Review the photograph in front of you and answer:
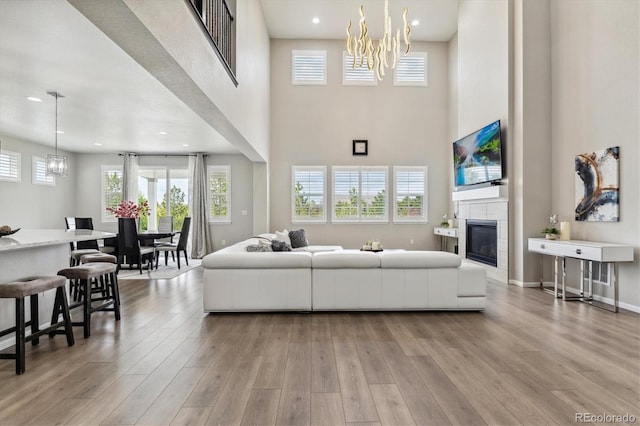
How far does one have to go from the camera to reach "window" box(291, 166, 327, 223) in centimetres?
877

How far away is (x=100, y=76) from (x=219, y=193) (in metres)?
5.41

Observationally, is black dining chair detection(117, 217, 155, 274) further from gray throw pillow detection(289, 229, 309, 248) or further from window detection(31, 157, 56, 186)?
window detection(31, 157, 56, 186)

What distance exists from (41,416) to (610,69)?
648 centimetres

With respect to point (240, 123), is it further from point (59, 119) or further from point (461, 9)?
point (461, 9)

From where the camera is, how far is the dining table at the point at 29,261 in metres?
2.87

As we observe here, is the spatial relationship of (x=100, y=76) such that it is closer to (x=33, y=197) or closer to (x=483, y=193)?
(x=33, y=197)

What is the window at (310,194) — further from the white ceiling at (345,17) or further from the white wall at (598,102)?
the white wall at (598,102)

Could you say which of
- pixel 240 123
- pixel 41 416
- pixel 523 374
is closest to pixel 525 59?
pixel 240 123

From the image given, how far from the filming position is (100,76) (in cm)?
405

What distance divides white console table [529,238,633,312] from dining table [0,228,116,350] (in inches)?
218

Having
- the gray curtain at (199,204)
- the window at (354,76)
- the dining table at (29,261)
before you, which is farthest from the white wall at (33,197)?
the window at (354,76)

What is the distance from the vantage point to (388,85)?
8.76m

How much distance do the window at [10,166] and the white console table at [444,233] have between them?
383 inches

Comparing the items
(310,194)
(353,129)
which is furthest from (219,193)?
(353,129)
